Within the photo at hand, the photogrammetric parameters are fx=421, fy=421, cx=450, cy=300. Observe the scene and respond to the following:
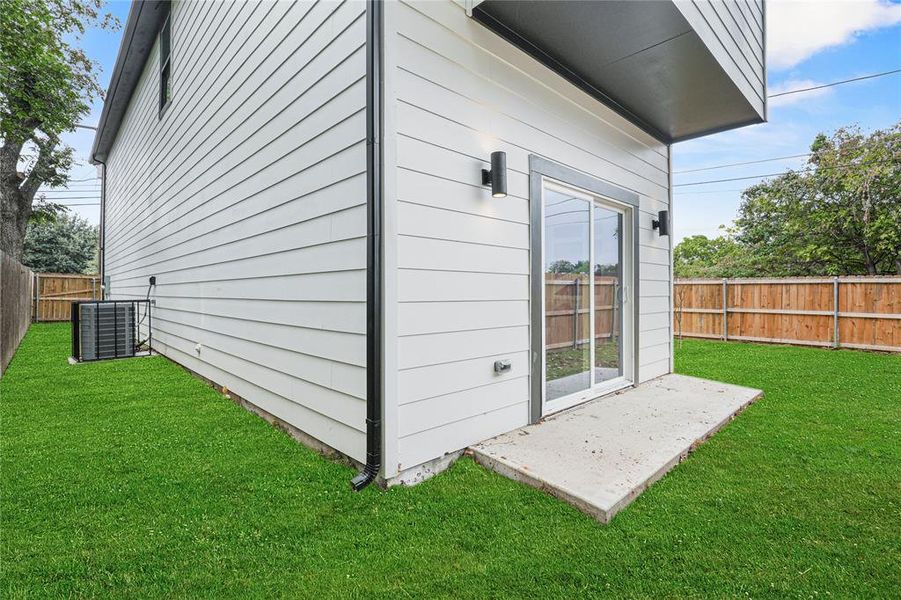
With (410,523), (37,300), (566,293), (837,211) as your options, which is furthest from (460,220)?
(837,211)

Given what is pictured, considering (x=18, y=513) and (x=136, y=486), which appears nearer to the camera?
(x=18, y=513)

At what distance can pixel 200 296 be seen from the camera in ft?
15.7

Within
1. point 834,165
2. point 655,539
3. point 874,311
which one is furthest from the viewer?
point 834,165

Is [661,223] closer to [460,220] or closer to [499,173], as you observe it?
[499,173]

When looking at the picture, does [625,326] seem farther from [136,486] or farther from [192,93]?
[192,93]

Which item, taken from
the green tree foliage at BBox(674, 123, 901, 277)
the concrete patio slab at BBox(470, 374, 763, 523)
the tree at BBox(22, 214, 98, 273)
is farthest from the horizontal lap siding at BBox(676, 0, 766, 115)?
the tree at BBox(22, 214, 98, 273)

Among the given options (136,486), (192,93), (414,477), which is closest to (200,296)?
(192,93)

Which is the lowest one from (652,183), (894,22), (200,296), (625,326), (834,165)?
(625,326)

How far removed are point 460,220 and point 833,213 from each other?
14991 millimetres

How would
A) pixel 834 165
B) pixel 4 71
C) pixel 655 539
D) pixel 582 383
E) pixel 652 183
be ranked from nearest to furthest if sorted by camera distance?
pixel 655 539 < pixel 582 383 < pixel 652 183 < pixel 4 71 < pixel 834 165

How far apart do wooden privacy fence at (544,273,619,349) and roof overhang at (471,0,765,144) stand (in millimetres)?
1655

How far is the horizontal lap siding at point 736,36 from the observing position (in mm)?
2931

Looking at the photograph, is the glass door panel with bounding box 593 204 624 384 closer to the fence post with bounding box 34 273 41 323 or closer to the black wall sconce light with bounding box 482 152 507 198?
the black wall sconce light with bounding box 482 152 507 198

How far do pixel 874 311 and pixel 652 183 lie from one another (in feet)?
18.1
